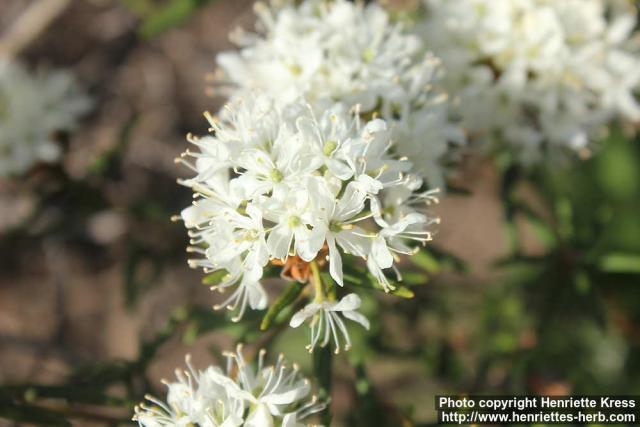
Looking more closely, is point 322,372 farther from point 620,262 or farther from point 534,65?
point 620,262

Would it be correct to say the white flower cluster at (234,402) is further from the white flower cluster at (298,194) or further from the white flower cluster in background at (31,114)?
the white flower cluster in background at (31,114)

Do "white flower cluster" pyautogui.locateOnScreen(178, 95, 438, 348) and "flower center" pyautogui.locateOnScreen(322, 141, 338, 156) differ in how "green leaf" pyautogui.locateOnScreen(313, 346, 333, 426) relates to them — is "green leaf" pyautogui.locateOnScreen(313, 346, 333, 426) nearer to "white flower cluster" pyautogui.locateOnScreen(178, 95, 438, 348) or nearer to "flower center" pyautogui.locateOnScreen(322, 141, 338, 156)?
"white flower cluster" pyautogui.locateOnScreen(178, 95, 438, 348)

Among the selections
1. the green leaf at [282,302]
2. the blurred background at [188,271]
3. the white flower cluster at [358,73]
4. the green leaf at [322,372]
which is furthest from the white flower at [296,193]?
the blurred background at [188,271]

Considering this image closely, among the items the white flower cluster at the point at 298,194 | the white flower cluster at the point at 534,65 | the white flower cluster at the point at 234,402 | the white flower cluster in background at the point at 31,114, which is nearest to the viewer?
the white flower cluster at the point at 298,194

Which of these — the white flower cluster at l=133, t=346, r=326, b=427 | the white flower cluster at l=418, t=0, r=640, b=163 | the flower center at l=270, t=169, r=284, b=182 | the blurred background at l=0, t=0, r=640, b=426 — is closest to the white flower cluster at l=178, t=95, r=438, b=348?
the flower center at l=270, t=169, r=284, b=182

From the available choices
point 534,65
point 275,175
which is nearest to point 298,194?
point 275,175
